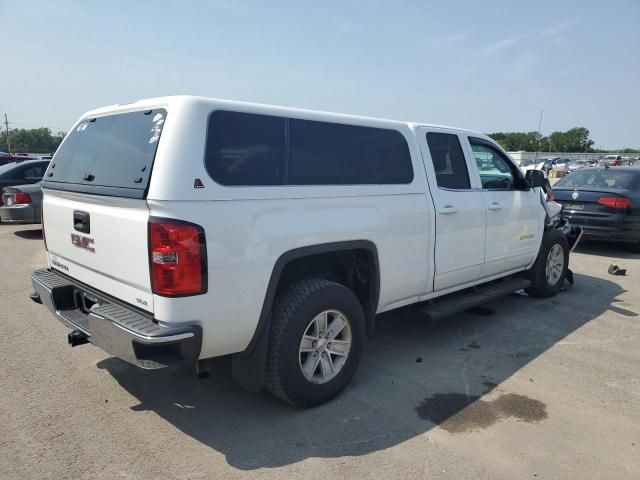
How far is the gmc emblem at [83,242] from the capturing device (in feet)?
10.5

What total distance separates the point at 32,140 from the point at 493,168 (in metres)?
82.3

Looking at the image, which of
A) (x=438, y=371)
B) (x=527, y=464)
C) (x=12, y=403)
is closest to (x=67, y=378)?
(x=12, y=403)

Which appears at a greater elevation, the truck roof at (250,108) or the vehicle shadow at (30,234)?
the truck roof at (250,108)

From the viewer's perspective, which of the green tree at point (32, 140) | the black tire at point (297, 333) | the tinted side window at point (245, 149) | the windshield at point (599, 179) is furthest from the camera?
the green tree at point (32, 140)

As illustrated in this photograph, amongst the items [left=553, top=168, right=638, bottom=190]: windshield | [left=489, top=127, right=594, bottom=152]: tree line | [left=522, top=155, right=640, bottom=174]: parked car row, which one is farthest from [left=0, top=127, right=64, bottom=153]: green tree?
[left=489, top=127, right=594, bottom=152]: tree line

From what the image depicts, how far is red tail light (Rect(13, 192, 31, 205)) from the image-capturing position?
983cm

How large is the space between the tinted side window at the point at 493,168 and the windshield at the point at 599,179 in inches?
207

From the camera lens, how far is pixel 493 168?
5203 millimetres

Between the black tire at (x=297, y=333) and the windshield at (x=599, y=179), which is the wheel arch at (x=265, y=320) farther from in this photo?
the windshield at (x=599, y=179)

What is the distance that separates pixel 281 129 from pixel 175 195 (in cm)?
95

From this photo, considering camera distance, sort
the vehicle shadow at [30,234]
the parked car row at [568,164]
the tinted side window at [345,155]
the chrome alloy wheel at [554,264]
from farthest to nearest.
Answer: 1. the parked car row at [568,164]
2. the vehicle shadow at [30,234]
3. the chrome alloy wheel at [554,264]
4. the tinted side window at [345,155]

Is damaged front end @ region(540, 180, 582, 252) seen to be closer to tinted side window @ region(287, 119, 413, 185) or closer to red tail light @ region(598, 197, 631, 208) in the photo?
red tail light @ region(598, 197, 631, 208)

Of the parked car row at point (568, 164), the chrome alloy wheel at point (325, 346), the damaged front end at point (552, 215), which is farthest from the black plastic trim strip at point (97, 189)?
the parked car row at point (568, 164)

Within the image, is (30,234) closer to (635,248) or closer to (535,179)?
(535,179)
